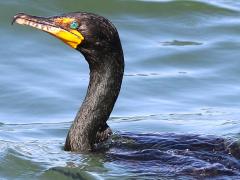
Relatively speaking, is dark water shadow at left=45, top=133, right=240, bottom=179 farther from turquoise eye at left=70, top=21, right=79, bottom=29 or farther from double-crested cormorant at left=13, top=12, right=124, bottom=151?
turquoise eye at left=70, top=21, right=79, bottom=29

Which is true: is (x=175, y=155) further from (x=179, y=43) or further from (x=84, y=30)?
(x=179, y=43)

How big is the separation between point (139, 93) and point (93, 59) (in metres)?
3.15

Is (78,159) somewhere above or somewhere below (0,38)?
below

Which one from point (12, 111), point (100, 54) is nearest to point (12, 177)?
point (100, 54)

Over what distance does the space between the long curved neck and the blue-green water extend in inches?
7.0

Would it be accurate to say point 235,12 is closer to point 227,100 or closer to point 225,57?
point 225,57

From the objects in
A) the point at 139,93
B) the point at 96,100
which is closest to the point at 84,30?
the point at 96,100

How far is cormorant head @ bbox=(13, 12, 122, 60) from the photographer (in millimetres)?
8867

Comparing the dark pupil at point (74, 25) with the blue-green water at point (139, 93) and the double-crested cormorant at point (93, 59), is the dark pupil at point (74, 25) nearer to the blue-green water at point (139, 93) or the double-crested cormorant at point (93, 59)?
the double-crested cormorant at point (93, 59)

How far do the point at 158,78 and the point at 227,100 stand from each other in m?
1.21

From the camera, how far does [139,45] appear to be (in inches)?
557

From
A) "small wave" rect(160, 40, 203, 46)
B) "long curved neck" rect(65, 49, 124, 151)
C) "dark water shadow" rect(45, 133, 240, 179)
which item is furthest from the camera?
"small wave" rect(160, 40, 203, 46)

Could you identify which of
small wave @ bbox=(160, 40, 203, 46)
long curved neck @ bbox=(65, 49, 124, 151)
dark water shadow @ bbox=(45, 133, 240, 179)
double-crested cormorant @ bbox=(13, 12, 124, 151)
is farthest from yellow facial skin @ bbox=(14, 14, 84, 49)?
small wave @ bbox=(160, 40, 203, 46)

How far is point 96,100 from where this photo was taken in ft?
30.6
